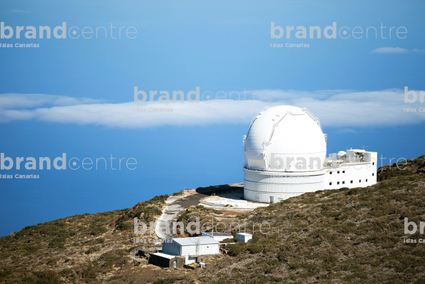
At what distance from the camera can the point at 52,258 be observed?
32.3 m

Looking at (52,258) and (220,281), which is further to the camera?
(52,258)

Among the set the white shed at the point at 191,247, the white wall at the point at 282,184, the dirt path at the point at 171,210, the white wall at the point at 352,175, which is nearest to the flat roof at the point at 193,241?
the white shed at the point at 191,247

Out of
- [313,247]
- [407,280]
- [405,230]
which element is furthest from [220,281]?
[405,230]

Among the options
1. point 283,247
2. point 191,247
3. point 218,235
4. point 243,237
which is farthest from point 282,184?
point 191,247

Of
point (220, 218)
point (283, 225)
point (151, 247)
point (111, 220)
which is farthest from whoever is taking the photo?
point (111, 220)

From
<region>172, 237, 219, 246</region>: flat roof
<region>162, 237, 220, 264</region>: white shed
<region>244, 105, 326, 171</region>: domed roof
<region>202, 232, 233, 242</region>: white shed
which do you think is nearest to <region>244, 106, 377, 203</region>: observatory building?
<region>244, 105, 326, 171</region>: domed roof

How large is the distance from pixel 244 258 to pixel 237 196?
21.4 metres

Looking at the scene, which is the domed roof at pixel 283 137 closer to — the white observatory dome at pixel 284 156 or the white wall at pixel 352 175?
the white observatory dome at pixel 284 156

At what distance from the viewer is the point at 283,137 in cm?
4475

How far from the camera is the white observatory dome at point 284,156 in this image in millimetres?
44344

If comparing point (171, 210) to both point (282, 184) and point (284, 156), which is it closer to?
point (282, 184)

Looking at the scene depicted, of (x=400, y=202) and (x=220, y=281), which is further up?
(x=400, y=202)

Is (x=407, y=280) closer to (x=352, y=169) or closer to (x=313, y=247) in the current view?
(x=313, y=247)

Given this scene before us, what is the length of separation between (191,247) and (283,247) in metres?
5.90
